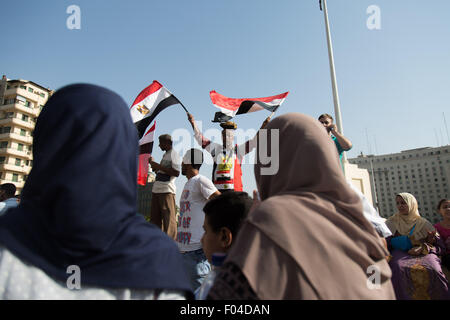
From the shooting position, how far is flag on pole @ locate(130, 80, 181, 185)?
19.6 ft

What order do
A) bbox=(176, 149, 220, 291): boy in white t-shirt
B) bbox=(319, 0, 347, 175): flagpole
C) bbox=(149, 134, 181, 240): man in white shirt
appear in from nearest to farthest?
bbox=(176, 149, 220, 291): boy in white t-shirt
bbox=(149, 134, 181, 240): man in white shirt
bbox=(319, 0, 347, 175): flagpole

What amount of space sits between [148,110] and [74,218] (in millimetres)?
5529

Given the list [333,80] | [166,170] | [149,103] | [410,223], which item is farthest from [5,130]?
[410,223]

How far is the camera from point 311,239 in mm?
1111

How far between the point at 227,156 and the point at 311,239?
4.06 metres

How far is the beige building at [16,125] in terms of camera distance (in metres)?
49.1

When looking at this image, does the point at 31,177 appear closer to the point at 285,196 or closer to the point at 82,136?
the point at 82,136

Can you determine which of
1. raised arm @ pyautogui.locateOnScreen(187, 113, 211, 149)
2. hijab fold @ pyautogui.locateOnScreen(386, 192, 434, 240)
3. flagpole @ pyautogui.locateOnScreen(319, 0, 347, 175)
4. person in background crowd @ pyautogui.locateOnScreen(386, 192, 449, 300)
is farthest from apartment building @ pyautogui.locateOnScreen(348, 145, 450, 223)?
raised arm @ pyautogui.locateOnScreen(187, 113, 211, 149)

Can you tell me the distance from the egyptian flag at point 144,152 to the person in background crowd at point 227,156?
1.09m

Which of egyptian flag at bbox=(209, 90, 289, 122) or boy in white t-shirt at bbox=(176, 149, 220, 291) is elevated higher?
egyptian flag at bbox=(209, 90, 289, 122)

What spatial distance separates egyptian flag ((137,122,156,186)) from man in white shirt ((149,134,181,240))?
86 centimetres

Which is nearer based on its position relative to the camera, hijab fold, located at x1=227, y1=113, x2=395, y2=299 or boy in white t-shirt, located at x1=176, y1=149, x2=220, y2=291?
hijab fold, located at x1=227, y1=113, x2=395, y2=299

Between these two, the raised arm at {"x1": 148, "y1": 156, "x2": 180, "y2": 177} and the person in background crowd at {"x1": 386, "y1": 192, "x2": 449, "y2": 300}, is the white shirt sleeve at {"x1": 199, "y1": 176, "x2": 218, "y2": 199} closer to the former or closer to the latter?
the raised arm at {"x1": 148, "y1": 156, "x2": 180, "y2": 177}
